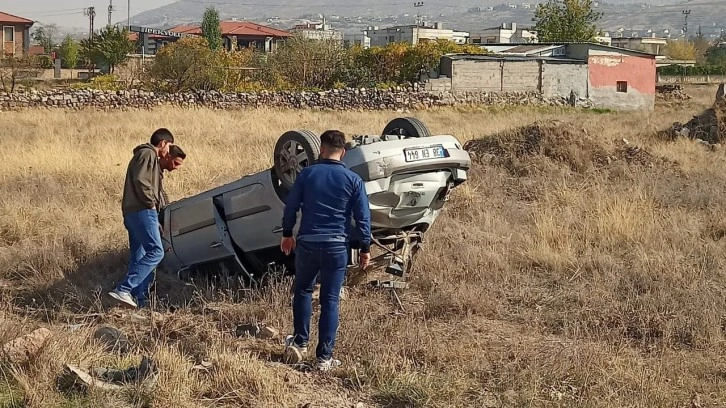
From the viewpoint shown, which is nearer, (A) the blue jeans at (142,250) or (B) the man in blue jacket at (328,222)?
(B) the man in blue jacket at (328,222)

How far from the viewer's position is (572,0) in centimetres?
5409

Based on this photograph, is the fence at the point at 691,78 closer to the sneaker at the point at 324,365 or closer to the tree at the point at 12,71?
the tree at the point at 12,71

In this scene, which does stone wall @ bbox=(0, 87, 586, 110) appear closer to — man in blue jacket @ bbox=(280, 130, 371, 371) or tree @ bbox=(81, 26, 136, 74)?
man in blue jacket @ bbox=(280, 130, 371, 371)

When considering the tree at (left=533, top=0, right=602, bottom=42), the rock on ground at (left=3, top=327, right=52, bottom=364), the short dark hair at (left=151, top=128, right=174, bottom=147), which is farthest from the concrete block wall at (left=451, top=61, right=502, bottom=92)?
the rock on ground at (left=3, top=327, right=52, bottom=364)

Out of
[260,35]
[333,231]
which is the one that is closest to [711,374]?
[333,231]

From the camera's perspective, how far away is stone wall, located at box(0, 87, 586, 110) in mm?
26953

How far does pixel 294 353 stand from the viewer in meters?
5.39

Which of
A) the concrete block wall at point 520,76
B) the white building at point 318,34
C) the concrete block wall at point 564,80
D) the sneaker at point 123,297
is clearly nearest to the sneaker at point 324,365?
the sneaker at point 123,297

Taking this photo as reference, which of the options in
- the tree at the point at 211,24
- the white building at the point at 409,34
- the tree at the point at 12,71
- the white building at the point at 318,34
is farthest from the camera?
the white building at the point at 409,34

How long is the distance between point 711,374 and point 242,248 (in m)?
3.99

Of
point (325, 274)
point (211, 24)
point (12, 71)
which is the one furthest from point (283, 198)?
point (211, 24)

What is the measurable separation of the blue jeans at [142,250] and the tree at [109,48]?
4596 centimetres

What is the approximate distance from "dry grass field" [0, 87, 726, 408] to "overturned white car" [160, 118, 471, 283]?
1.41 feet

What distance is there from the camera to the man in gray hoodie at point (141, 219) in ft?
22.1
